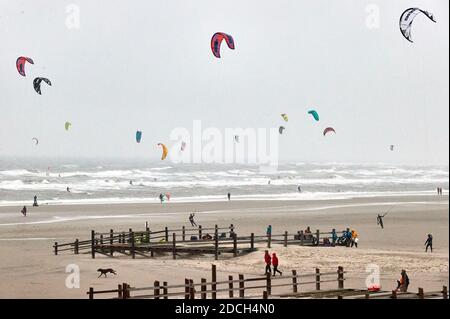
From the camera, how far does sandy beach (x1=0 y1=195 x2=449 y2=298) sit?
20141 mm

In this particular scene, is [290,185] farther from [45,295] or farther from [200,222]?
[45,295]

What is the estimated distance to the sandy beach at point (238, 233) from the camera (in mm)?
20141

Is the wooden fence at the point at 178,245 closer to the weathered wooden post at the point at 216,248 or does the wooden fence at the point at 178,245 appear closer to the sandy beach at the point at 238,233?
the weathered wooden post at the point at 216,248

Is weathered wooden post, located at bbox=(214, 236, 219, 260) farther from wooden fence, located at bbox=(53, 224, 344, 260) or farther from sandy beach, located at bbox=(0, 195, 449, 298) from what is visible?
sandy beach, located at bbox=(0, 195, 449, 298)

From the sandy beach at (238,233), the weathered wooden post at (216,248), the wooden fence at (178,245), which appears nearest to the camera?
the sandy beach at (238,233)

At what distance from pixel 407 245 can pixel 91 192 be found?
3655 cm

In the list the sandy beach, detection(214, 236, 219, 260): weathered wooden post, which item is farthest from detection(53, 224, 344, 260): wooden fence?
the sandy beach

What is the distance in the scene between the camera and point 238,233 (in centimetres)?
3291

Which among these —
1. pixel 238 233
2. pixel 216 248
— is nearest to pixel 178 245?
pixel 216 248

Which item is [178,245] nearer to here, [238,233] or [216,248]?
[216,248]

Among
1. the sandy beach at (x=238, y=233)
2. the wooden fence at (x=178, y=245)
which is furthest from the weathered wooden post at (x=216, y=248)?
the sandy beach at (x=238, y=233)

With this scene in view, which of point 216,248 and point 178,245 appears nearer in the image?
point 216,248
